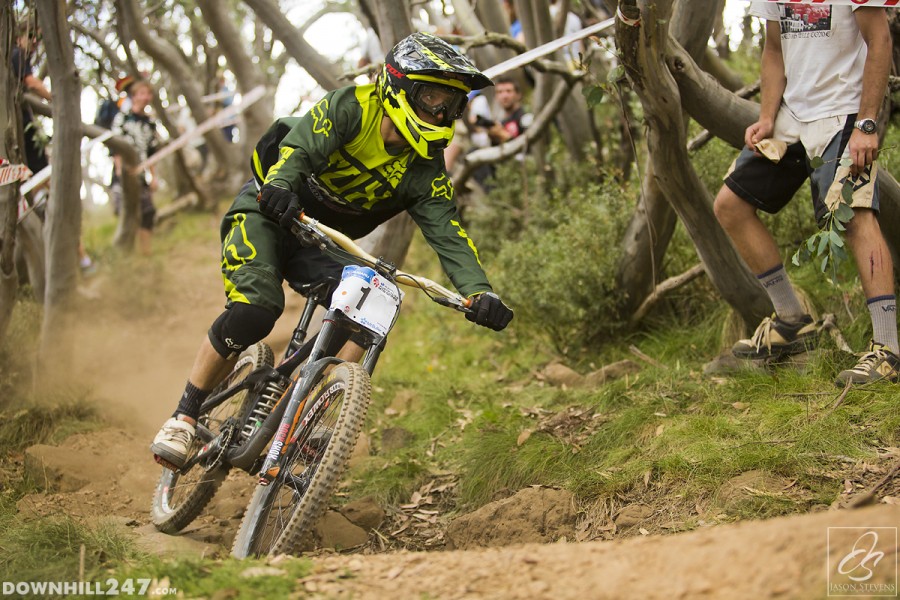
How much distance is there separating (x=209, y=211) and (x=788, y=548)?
12.4 meters

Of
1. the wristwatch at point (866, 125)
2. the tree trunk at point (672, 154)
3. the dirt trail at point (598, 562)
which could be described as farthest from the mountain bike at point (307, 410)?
the wristwatch at point (866, 125)

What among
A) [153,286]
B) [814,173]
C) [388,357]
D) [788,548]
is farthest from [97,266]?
[788,548]

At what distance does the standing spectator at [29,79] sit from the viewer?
6098mm

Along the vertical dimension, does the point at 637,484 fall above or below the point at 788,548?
below

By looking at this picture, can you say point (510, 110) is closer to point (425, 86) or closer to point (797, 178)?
point (797, 178)

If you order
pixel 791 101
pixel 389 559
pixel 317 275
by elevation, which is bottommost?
pixel 389 559

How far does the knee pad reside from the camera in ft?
14.1

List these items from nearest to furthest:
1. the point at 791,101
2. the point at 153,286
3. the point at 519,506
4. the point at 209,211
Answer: the point at 519,506
the point at 791,101
the point at 153,286
the point at 209,211

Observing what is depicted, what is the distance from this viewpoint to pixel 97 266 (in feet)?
35.1

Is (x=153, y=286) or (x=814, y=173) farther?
(x=153, y=286)

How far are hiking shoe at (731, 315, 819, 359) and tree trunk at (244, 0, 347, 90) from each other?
3.47 meters

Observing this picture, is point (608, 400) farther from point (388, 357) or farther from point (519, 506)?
point (388, 357)

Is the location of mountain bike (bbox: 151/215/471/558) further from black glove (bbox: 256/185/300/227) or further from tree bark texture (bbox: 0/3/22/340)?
tree bark texture (bbox: 0/3/22/340)

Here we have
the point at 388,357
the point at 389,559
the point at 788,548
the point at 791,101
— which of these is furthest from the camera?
the point at 388,357
